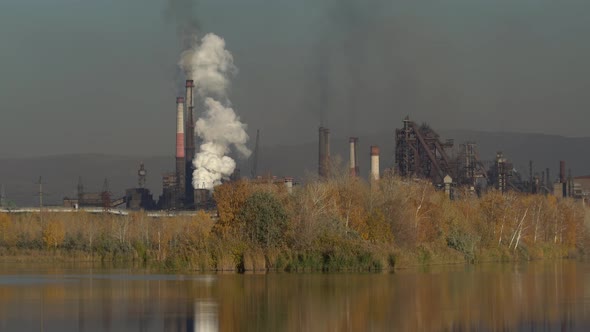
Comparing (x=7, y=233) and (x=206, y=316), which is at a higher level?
(x=7, y=233)

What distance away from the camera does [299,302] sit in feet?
108

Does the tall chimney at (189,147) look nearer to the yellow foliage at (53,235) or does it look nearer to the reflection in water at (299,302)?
the yellow foliage at (53,235)

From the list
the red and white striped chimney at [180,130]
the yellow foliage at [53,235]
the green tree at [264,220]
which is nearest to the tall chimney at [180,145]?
the red and white striped chimney at [180,130]

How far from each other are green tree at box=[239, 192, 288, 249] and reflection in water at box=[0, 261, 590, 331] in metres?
Answer: 3.52

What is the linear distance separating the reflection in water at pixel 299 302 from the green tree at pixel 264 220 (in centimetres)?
352

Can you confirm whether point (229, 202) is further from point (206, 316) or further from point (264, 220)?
point (206, 316)

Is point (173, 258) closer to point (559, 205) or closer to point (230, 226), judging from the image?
point (230, 226)

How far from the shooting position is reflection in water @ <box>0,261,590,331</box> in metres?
27.3

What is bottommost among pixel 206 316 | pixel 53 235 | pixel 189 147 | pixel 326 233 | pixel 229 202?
pixel 206 316

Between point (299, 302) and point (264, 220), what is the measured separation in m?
16.5

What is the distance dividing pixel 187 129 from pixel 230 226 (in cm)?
6247

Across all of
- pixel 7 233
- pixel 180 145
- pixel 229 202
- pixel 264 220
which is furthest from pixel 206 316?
pixel 180 145

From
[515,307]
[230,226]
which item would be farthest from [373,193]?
[515,307]

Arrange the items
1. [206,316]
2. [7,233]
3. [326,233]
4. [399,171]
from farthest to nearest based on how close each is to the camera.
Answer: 1. [399,171]
2. [7,233]
3. [326,233]
4. [206,316]
